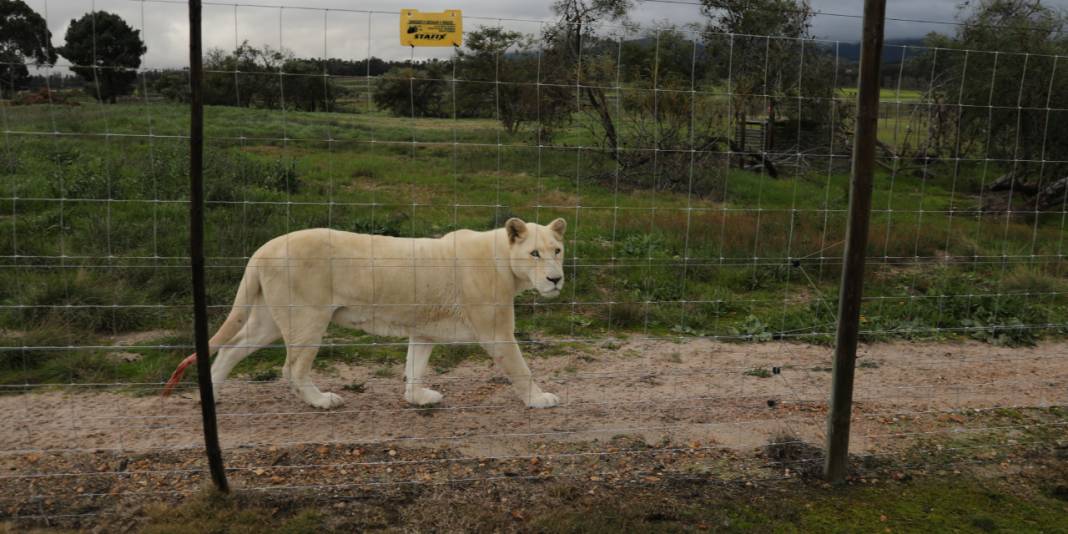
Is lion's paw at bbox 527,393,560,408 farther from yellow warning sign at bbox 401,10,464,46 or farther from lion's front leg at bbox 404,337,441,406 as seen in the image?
yellow warning sign at bbox 401,10,464,46

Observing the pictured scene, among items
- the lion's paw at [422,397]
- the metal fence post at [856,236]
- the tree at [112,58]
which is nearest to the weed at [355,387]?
the lion's paw at [422,397]

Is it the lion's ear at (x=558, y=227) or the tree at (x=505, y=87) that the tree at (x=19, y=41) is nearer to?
the tree at (x=505, y=87)

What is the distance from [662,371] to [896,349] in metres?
2.85

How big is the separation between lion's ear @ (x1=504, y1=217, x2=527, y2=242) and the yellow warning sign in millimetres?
1736

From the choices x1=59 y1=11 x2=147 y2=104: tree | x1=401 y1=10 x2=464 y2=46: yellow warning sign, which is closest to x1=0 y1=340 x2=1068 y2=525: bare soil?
x1=59 y1=11 x2=147 y2=104: tree

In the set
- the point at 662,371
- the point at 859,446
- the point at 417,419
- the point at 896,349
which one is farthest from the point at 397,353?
the point at 896,349

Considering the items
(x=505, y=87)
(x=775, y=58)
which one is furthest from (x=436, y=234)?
(x=775, y=58)

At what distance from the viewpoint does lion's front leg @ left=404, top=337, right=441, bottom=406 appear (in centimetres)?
681

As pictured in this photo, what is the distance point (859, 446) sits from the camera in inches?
240

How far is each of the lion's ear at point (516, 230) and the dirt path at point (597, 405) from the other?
141cm

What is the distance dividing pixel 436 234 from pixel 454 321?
483 cm

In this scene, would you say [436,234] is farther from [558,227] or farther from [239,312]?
[239,312]

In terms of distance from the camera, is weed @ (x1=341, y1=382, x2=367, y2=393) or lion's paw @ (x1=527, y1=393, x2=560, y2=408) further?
weed @ (x1=341, y1=382, x2=367, y2=393)

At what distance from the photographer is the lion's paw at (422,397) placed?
6805 mm
